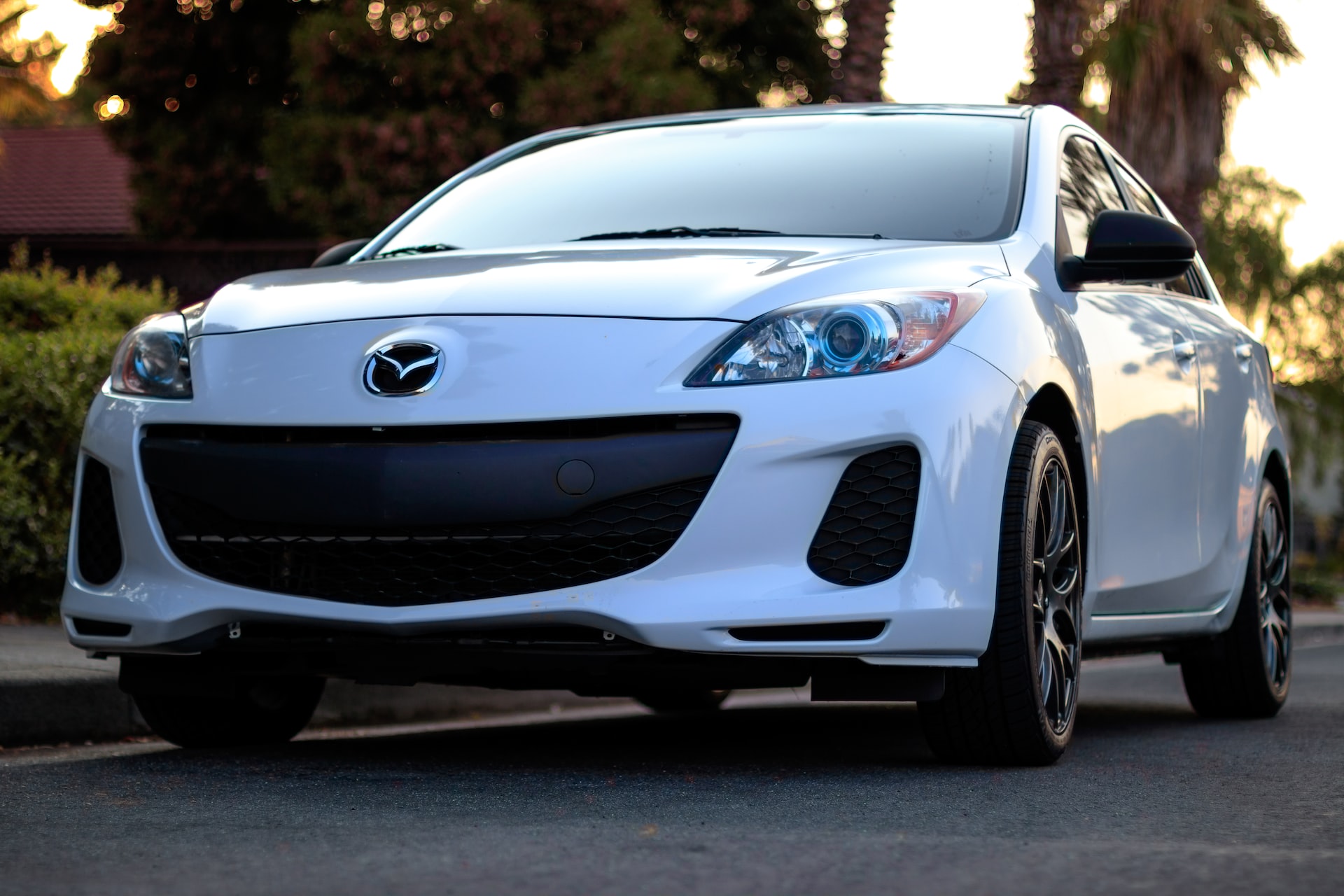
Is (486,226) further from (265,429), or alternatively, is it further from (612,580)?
(612,580)

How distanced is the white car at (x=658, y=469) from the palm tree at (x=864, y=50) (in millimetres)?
11915

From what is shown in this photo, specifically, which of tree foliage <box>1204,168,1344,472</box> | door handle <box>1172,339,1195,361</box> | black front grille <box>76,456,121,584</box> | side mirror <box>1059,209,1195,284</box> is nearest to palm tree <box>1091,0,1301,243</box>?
door handle <box>1172,339,1195,361</box>

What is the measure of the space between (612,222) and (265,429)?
1357 millimetres

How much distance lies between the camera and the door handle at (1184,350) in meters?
5.45

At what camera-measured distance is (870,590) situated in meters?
3.87

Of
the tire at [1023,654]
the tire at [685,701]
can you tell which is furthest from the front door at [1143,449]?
the tire at [685,701]

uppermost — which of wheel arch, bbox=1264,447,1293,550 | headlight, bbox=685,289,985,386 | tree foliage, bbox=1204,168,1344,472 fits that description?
headlight, bbox=685,289,985,386

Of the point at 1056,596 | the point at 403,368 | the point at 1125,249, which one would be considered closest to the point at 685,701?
the point at 1056,596

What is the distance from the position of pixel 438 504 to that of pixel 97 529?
988 mm

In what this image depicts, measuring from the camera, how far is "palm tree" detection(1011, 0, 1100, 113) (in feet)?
57.7

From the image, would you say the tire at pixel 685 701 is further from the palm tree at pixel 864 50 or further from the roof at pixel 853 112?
the palm tree at pixel 864 50

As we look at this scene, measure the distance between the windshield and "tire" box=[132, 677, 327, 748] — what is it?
126cm

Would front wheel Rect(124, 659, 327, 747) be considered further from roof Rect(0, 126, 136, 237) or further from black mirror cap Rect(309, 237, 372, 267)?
roof Rect(0, 126, 136, 237)

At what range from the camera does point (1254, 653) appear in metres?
6.11
